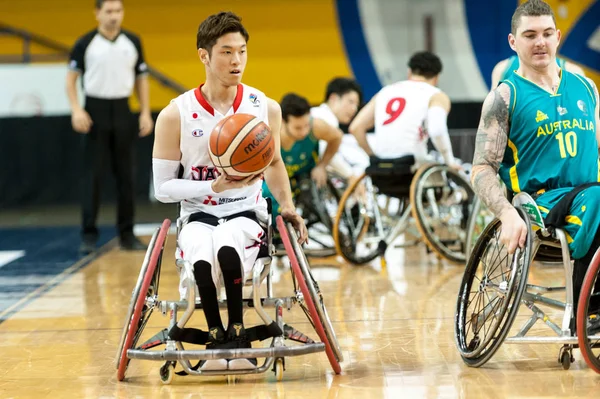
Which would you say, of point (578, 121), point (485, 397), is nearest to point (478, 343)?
point (485, 397)

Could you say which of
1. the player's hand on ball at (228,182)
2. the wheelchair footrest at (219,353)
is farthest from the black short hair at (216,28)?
the wheelchair footrest at (219,353)

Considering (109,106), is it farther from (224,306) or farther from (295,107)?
Result: (224,306)

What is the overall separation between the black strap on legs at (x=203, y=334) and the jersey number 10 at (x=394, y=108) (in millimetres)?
2961

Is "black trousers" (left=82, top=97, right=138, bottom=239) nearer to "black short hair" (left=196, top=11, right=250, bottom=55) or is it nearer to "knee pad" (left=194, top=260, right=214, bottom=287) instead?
"black short hair" (left=196, top=11, right=250, bottom=55)

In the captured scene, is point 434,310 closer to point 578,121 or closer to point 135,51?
point 578,121

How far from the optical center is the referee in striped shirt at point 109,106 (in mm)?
6934

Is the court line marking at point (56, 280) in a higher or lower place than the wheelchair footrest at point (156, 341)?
lower

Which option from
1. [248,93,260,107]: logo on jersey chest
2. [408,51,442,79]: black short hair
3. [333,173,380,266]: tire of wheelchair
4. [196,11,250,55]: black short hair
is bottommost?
[333,173,380,266]: tire of wheelchair

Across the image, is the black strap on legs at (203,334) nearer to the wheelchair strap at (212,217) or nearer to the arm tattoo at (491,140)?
the wheelchair strap at (212,217)

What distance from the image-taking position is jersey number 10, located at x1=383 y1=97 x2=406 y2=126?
19.9 feet

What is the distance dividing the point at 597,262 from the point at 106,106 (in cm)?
464

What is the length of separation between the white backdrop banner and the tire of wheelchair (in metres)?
4.94

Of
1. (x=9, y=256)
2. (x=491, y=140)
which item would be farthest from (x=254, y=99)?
(x=9, y=256)

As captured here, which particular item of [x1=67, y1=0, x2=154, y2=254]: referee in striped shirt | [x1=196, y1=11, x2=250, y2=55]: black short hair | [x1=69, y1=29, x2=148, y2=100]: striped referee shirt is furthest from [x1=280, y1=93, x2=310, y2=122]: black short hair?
[x1=196, y1=11, x2=250, y2=55]: black short hair
